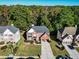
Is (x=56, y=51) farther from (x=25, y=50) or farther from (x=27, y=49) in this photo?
(x=25, y=50)

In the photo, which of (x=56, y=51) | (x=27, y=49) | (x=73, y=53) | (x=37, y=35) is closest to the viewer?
(x=73, y=53)

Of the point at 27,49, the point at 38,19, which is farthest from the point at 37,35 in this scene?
the point at 38,19

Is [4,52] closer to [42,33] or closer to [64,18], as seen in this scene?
[42,33]

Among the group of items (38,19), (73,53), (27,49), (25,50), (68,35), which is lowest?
(73,53)

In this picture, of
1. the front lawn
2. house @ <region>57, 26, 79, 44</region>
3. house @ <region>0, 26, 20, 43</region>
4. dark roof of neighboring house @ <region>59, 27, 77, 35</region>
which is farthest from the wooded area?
the front lawn

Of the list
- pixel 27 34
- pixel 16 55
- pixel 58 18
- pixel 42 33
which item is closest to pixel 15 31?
pixel 27 34

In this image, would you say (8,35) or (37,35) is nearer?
(8,35)
